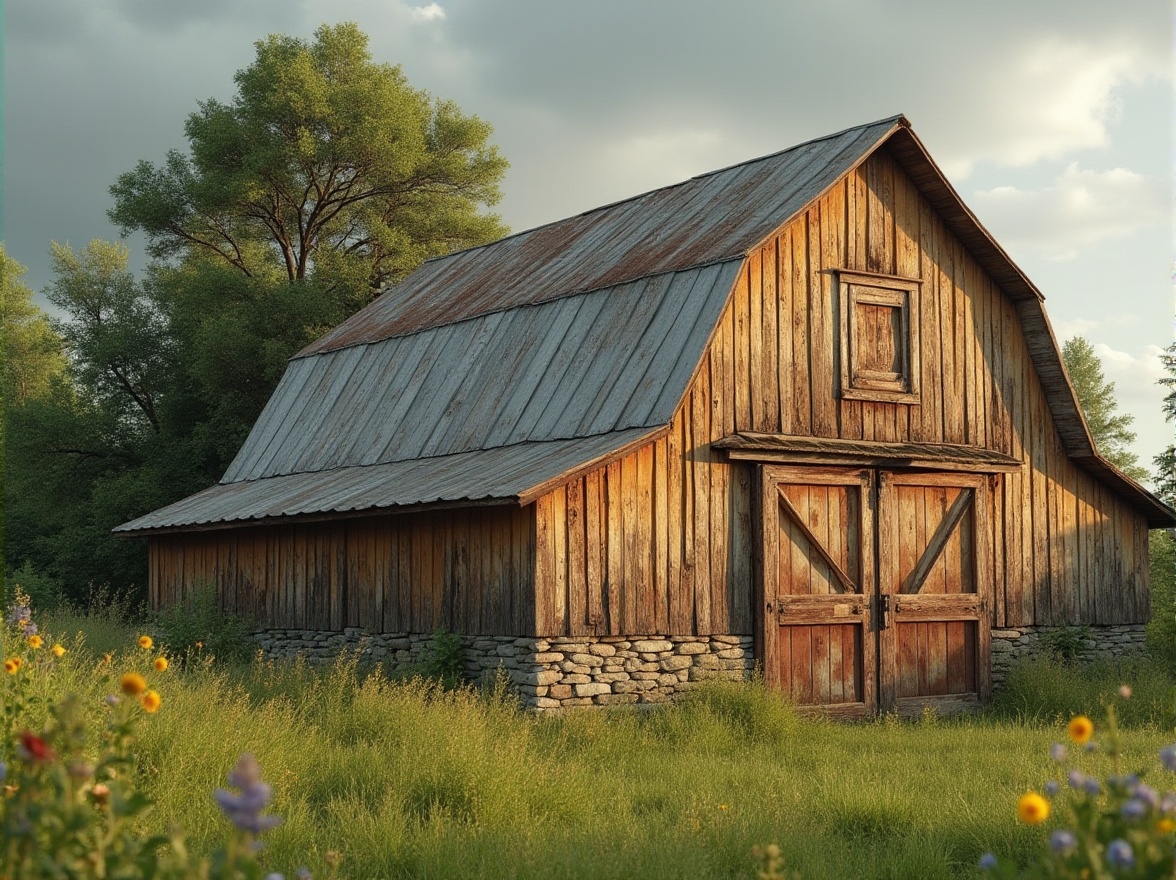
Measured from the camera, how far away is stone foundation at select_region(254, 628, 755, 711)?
1333 cm

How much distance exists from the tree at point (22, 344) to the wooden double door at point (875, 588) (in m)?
34.5

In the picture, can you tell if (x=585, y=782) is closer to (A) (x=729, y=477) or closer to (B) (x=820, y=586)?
(A) (x=729, y=477)

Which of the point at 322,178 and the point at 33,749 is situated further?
the point at 322,178

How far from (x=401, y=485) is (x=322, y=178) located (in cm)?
2300

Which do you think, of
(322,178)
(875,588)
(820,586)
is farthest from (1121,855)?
(322,178)

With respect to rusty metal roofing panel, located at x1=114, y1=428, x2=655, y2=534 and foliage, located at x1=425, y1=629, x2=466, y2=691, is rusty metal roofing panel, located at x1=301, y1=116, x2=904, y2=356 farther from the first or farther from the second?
foliage, located at x1=425, y1=629, x2=466, y2=691

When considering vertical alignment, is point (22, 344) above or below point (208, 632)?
above

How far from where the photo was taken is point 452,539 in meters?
14.6

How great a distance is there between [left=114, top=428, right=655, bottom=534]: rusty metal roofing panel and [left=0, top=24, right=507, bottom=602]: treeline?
11827mm

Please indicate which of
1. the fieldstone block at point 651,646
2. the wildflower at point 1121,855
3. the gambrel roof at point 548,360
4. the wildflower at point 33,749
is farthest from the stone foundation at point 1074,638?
the wildflower at point 33,749

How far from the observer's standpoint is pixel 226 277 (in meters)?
33.0

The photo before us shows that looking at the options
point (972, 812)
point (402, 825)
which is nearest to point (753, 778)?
point (972, 812)

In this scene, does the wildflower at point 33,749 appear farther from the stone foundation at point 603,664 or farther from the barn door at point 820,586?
the barn door at point 820,586

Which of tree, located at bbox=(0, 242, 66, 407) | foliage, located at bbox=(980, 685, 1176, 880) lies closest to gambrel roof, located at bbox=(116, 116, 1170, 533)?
foliage, located at bbox=(980, 685, 1176, 880)
